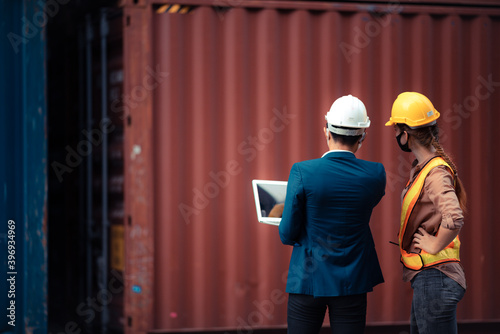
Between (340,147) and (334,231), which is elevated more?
(340,147)

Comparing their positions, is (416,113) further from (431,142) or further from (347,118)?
(347,118)

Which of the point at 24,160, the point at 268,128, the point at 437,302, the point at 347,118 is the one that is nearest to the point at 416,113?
the point at 347,118

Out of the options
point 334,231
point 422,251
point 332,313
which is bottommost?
point 332,313

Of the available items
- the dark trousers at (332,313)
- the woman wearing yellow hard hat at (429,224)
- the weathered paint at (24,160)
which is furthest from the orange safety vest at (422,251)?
the weathered paint at (24,160)

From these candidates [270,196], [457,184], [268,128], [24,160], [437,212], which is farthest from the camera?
[268,128]

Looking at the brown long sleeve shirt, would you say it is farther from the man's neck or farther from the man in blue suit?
the man's neck

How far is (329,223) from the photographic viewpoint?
2520mm

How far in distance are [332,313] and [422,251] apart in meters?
0.54

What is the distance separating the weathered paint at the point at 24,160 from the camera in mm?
4371

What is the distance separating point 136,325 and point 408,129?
2.86 m

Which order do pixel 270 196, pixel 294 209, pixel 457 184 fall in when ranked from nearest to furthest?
pixel 294 209, pixel 457 184, pixel 270 196

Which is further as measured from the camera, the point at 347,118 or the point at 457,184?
the point at 457,184

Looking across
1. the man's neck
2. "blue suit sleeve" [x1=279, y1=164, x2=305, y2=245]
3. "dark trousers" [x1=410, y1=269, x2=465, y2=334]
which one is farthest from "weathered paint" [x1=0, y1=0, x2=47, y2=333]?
"dark trousers" [x1=410, y1=269, x2=465, y2=334]

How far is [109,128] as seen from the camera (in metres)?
4.91
